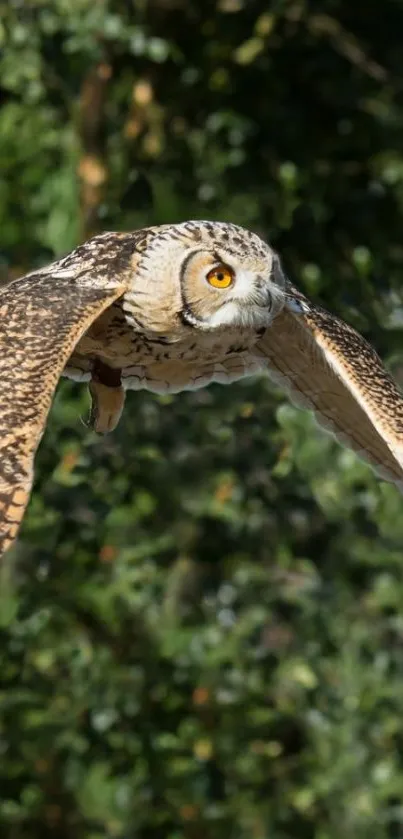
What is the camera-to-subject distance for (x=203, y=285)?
330cm

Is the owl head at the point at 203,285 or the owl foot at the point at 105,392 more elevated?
the owl head at the point at 203,285

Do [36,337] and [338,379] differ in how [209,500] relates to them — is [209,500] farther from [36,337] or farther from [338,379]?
[36,337]

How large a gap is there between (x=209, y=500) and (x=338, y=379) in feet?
4.23

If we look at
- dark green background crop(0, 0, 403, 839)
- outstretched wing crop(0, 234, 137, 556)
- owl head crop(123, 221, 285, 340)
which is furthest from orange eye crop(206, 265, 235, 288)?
dark green background crop(0, 0, 403, 839)

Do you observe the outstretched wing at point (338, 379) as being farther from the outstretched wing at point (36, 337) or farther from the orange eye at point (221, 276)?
the outstretched wing at point (36, 337)

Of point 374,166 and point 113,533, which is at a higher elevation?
point 374,166

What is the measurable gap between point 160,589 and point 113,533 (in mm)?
210

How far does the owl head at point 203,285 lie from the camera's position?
3.28 m

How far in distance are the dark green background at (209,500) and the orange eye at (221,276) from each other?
111 centimetres

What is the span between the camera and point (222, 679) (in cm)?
509

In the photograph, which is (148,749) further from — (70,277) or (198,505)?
(70,277)

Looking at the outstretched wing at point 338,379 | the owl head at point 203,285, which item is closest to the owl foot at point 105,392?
the owl head at point 203,285

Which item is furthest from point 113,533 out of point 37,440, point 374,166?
point 37,440

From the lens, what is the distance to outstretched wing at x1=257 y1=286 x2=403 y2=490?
3.44 m
